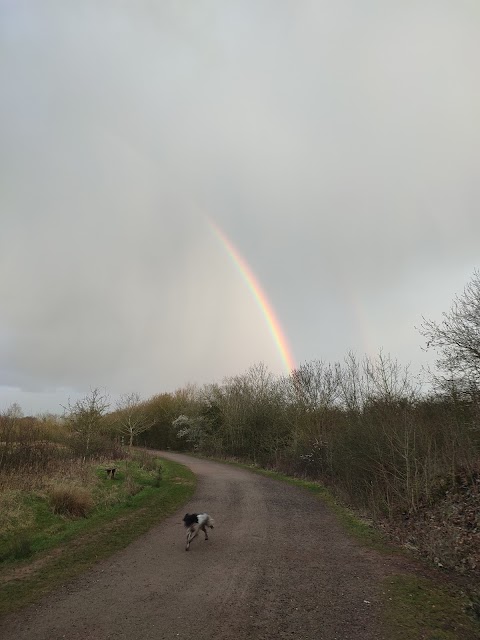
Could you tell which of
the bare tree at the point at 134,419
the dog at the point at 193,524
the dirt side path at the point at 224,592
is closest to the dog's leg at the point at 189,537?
the dog at the point at 193,524

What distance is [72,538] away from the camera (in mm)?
10328

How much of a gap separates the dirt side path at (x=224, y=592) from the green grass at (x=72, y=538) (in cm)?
40

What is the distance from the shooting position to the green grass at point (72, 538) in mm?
7496

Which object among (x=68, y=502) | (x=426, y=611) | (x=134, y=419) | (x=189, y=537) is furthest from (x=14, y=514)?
(x=134, y=419)

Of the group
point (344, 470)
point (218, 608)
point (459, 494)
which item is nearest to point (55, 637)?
point (218, 608)

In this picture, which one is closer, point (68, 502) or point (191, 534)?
point (191, 534)

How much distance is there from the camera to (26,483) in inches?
542

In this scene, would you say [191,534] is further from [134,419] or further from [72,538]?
[134,419]

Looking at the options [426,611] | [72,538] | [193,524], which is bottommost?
[426,611]

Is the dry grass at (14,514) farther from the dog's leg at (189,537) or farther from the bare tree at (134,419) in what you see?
the bare tree at (134,419)

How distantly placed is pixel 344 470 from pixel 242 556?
1025cm

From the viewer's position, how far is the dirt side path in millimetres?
5828

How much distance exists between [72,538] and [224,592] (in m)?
4.98

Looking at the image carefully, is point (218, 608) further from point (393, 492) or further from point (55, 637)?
point (393, 492)
